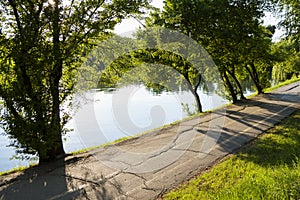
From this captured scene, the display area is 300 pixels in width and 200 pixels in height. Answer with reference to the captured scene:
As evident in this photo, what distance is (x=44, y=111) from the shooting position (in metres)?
6.08

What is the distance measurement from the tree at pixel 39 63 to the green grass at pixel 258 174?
3667mm

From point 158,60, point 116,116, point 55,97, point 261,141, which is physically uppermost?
point 158,60

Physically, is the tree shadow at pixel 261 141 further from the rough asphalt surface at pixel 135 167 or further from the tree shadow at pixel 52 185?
the tree shadow at pixel 52 185

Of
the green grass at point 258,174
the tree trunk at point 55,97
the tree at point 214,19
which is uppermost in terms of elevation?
the tree at point 214,19

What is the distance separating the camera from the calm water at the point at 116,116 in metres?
11.3

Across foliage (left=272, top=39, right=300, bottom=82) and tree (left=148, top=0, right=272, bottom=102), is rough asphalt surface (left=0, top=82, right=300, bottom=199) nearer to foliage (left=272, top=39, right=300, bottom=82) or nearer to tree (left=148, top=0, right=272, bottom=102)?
tree (left=148, top=0, right=272, bottom=102)

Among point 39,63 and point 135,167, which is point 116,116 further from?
point 135,167

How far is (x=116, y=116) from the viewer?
18453mm

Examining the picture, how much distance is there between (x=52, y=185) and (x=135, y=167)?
1747mm

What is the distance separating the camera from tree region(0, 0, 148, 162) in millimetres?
5633

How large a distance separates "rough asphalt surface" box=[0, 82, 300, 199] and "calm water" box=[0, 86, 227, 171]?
1.79 m

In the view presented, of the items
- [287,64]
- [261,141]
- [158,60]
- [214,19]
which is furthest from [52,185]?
[287,64]

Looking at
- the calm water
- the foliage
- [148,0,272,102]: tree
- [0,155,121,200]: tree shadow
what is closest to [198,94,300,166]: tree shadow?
[0,155,121,200]: tree shadow

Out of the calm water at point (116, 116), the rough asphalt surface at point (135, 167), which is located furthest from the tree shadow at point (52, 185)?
the calm water at point (116, 116)
